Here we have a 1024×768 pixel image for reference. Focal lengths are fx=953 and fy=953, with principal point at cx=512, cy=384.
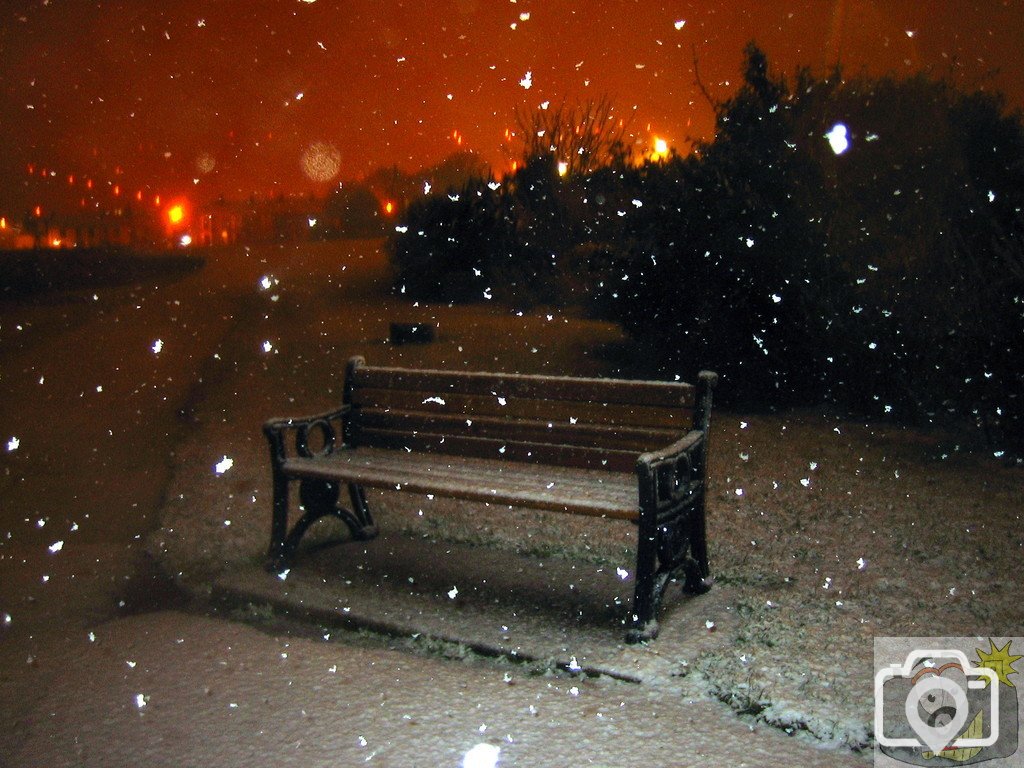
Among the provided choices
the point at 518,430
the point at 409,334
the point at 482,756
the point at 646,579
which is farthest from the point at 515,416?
the point at 409,334

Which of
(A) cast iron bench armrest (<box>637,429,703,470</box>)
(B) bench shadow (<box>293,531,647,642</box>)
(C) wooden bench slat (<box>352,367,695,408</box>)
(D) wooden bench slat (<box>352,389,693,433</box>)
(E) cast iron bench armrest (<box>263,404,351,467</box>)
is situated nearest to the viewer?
(A) cast iron bench armrest (<box>637,429,703,470</box>)

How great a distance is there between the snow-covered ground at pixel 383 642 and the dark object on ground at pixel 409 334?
2.48 meters

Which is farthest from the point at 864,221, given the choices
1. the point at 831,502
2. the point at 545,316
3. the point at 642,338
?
the point at 545,316

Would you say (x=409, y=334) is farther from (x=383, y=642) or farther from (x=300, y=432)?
(x=383, y=642)

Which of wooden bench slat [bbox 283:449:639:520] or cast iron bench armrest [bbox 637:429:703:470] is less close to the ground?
cast iron bench armrest [bbox 637:429:703:470]

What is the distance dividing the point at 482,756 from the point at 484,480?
5.88 feet

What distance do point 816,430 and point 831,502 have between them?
2.44m

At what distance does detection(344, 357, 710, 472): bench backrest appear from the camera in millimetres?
4836

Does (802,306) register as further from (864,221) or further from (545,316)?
(545,316)

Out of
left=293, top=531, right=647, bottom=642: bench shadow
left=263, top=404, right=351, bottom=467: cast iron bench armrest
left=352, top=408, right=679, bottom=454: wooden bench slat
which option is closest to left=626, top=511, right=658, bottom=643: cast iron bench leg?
left=293, top=531, right=647, bottom=642: bench shadow

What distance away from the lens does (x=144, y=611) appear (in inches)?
186

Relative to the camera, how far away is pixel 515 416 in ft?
17.8

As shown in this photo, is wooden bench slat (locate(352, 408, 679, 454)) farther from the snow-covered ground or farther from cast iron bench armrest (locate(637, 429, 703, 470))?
the snow-covered ground

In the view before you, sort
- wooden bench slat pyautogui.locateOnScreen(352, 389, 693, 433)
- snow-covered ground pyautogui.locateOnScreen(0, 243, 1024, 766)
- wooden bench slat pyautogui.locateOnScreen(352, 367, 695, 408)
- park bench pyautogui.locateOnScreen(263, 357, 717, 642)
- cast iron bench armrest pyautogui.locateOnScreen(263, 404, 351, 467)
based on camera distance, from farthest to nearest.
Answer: cast iron bench armrest pyautogui.locateOnScreen(263, 404, 351, 467)
wooden bench slat pyautogui.locateOnScreen(352, 389, 693, 433)
wooden bench slat pyautogui.locateOnScreen(352, 367, 695, 408)
park bench pyautogui.locateOnScreen(263, 357, 717, 642)
snow-covered ground pyautogui.locateOnScreen(0, 243, 1024, 766)
